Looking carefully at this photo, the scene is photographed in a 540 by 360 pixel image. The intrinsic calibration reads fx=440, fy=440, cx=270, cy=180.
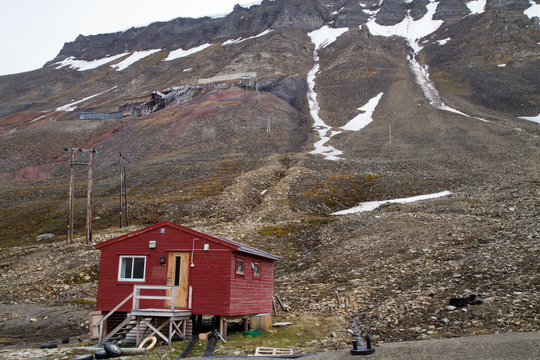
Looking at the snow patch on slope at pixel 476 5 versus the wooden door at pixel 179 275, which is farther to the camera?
the snow patch on slope at pixel 476 5

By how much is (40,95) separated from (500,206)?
595 ft

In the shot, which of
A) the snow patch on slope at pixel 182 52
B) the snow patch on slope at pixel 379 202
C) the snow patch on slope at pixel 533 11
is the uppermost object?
the snow patch on slope at pixel 533 11

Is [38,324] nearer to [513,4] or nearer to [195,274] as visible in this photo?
[195,274]

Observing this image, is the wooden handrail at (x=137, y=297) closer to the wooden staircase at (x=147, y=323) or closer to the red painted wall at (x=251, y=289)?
the wooden staircase at (x=147, y=323)

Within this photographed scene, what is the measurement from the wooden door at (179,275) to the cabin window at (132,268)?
1.31 metres

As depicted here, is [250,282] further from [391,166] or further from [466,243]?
[391,166]

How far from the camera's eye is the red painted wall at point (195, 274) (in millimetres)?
18781

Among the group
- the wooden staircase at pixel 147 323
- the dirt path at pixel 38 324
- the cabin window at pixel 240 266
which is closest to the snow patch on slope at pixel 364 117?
the dirt path at pixel 38 324

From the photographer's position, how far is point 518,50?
5002 inches

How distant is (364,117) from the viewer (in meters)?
104

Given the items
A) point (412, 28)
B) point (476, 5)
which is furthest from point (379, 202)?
point (476, 5)

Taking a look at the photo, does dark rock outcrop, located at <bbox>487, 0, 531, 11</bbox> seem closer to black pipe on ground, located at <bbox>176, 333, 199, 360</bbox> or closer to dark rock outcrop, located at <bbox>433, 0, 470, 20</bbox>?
dark rock outcrop, located at <bbox>433, 0, 470, 20</bbox>

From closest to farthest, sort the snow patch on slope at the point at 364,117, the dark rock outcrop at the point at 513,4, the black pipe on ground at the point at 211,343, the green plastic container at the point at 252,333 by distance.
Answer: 1. the black pipe on ground at the point at 211,343
2. the green plastic container at the point at 252,333
3. the snow patch on slope at the point at 364,117
4. the dark rock outcrop at the point at 513,4

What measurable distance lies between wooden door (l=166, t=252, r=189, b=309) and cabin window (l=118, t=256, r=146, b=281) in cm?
131
